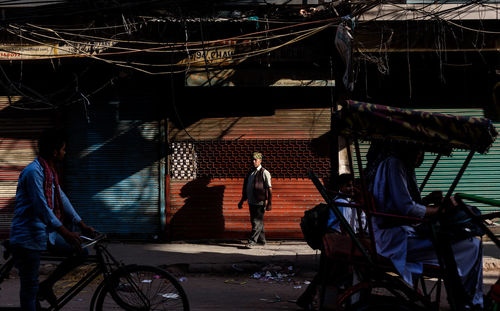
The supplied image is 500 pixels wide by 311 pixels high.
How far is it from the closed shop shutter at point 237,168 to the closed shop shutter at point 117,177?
0.48 metres

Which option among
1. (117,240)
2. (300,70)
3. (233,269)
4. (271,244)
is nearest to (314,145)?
(300,70)

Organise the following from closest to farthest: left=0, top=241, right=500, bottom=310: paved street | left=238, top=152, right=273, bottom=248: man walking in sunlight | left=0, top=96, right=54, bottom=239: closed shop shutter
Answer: left=0, top=241, right=500, bottom=310: paved street < left=238, top=152, right=273, bottom=248: man walking in sunlight < left=0, top=96, right=54, bottom=239: closed shop shutter

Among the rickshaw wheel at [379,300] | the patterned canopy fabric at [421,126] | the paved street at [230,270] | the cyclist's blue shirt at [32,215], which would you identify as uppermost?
the patterned canopy fabric at [421,126]

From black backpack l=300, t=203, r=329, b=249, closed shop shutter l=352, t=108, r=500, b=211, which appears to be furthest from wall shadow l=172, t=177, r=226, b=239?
black backpack l=300, t=203, r=329, b=249

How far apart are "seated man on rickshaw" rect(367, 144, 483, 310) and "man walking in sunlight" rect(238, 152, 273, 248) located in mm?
5077

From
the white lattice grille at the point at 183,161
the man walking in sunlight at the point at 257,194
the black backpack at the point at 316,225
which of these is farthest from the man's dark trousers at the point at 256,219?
the black backpack at the point at 316,225

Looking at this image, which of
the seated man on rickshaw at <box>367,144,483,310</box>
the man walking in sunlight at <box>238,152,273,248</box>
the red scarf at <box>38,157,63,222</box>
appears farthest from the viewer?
the man walking in sunlight at <box>238,152,273,248</box>

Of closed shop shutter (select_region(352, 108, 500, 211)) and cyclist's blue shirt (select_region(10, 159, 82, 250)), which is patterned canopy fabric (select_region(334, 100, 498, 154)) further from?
closed shop shutter (select_region(352, 108, 500, 211))

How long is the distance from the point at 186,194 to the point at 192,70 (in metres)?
2.77

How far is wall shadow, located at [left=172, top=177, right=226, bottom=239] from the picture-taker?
954 cm

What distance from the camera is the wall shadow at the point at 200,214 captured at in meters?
9.54

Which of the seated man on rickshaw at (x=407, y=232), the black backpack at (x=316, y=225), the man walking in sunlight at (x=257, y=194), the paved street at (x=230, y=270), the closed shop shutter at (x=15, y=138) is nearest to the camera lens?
the seated man on rickshaw at (x=407, y=232)

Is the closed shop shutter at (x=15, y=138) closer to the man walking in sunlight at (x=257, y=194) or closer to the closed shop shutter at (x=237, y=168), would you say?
the closed shop shutter at (x=237, y=168)

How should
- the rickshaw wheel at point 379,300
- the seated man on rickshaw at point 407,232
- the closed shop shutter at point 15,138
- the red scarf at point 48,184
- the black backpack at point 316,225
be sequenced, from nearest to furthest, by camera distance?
the rickshaw wheel at point 379,300 < the seated man on rickshaw at point 407,232 < the red scarf at point 48,184 < the black backpack at point 316,225 < the closed shop shutter at point 15,138
